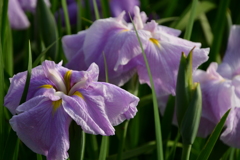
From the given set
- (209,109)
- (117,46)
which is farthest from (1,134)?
(209,109)

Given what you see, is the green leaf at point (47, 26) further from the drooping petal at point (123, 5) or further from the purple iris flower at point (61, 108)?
the drooping petal at point (123, 5)

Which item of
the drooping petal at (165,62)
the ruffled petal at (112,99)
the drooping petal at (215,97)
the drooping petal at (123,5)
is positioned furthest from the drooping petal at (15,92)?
the drooping petal at (123,5)

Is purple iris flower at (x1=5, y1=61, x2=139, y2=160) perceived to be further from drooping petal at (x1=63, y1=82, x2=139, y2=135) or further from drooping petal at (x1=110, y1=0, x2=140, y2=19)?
drooping petal at (x1=110, y1=0, x2=140, y2=19)

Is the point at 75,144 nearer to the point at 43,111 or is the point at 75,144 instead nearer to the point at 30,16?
the point at 43,111

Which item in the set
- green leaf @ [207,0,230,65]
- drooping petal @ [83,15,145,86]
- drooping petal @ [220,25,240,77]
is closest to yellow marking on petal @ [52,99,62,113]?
drooping petal @ [83,15,145,86]

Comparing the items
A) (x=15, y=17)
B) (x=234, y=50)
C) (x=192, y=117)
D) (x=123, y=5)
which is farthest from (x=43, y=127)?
(x=123, y=5)
